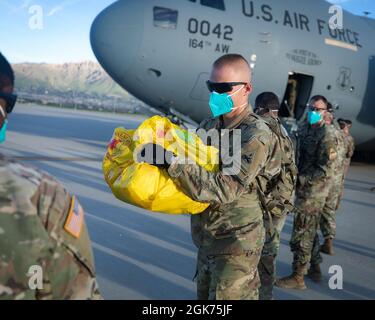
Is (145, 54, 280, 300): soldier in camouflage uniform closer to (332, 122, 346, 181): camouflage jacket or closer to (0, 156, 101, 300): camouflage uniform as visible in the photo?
(0, 156, 101, 300): camouflage uniform

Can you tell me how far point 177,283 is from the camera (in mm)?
3734

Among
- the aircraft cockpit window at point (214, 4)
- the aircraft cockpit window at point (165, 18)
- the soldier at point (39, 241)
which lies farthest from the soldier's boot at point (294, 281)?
the aircraft cockpit window at point (214, 4)

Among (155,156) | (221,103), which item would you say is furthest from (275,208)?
(155,156)

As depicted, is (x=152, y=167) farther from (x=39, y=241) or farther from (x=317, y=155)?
(x=317, y=155)

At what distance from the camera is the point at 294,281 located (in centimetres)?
393

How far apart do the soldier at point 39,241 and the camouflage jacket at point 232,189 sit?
830 mm

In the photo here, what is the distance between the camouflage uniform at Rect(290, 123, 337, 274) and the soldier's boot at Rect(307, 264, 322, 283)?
0.25 m

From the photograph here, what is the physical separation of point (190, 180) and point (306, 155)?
9.53 ft

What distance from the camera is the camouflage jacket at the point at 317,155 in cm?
419

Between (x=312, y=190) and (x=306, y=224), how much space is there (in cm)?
38

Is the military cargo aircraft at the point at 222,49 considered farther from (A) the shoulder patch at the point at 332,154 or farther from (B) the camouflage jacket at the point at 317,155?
(A) the shoulder patch at the point at 332,154

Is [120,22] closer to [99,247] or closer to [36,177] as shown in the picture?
[99,247]


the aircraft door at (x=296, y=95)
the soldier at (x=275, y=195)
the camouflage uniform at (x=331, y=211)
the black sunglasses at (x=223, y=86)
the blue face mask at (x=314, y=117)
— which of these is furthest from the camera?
the aircraft door at (x=296, y=95)

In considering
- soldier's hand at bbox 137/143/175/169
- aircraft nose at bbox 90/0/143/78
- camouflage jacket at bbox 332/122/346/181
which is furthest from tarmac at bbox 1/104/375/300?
aircraft nose at bbox 90/0/143/78
